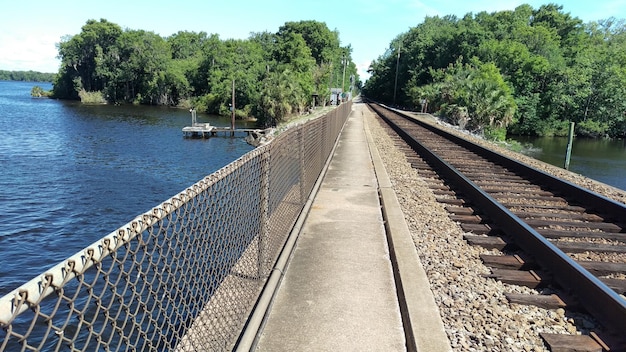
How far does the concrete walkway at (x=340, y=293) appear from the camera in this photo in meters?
3.50

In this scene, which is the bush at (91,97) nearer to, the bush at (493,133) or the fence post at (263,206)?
the bush at (493,133)

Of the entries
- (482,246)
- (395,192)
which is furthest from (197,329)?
(395,192)

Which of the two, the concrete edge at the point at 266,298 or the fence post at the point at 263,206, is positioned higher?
the fence post at the point at 263,206

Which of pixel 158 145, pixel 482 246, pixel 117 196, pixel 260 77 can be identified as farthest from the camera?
pixel 260 77

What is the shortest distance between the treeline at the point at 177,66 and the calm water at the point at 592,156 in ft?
127

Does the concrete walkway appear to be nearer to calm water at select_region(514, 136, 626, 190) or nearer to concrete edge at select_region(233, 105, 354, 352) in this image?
concrete edge at select_region(233, 105, 354, 352)

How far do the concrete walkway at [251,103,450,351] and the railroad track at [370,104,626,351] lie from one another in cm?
123

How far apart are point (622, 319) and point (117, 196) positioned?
19544 mm

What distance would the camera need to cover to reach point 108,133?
146 feet

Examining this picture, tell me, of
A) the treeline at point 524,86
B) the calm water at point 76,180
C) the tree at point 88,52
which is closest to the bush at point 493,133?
the treeline at point 524,86

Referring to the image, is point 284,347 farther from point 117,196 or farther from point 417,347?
point 117,196

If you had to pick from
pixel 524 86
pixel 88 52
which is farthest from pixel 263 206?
pixel 88 52

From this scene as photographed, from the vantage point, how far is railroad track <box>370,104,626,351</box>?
3.94 m

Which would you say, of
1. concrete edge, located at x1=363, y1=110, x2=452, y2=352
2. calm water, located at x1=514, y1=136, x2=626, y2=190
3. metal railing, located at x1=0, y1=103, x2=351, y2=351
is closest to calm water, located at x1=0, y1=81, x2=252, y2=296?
metal railing, located at x1=0, y1=103, x2=351, y2=351
